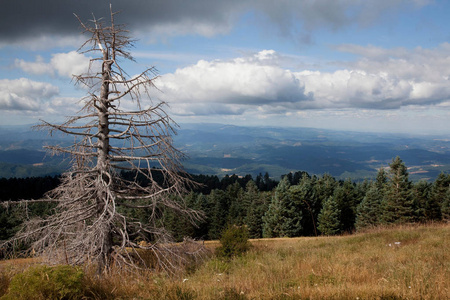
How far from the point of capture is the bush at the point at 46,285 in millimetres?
3729

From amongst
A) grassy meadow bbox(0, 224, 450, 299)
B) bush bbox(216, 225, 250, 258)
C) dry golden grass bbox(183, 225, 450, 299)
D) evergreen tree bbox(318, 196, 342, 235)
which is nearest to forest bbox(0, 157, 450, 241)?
evergreen tree bbox(318, 196, 342, 235)

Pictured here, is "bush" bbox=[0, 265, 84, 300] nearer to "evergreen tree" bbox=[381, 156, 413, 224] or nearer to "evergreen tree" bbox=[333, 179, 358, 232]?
"evergreen tree" bbox=[381, 156, 413, 224]

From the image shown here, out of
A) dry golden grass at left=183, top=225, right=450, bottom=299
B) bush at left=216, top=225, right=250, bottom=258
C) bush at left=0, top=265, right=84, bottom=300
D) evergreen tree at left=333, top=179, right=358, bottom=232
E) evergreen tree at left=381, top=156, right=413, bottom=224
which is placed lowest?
evergreen tree at left=333, top=179, right=358, bottom=232

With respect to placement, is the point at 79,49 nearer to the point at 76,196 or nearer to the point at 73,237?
the point at 76,196

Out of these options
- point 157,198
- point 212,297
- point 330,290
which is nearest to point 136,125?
point 157,198

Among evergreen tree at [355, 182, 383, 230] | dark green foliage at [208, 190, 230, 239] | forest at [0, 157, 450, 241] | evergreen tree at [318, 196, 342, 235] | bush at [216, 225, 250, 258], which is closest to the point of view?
bush at [216, 225, 250, 258]

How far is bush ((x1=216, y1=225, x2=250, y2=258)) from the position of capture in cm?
902

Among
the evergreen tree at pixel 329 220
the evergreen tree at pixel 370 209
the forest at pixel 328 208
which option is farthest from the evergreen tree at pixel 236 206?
the evergreen tree at pixel 370 209

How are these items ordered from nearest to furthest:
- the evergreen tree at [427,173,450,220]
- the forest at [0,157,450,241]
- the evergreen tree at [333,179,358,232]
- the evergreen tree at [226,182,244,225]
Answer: the forest at [0,157,450,241], the evergreen tree at [427,173,450,220], the evergreen tree at [333,179,358,232], the evergreen tree at [226,182,244,225]

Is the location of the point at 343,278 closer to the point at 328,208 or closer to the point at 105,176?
the point at 105,176

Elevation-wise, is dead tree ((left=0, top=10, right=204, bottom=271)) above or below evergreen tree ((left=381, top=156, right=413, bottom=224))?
above

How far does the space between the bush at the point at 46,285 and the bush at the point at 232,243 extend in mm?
5567

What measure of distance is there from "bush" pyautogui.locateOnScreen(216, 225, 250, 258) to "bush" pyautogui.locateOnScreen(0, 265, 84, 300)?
557cm

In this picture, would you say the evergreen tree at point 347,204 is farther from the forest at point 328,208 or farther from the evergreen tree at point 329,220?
the evergreen tree at point 329,220
